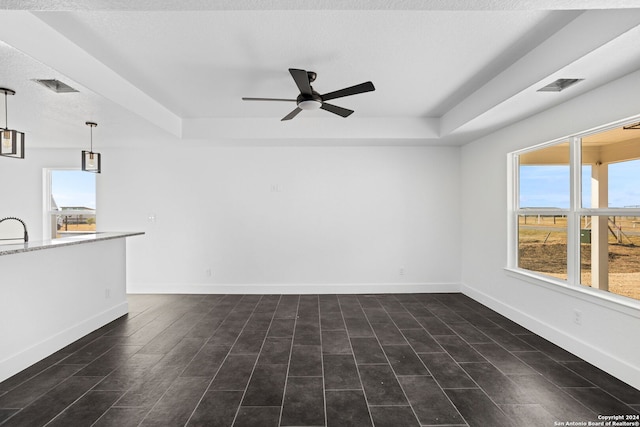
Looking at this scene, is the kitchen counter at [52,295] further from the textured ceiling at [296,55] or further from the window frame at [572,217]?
the window frame at [572,217]

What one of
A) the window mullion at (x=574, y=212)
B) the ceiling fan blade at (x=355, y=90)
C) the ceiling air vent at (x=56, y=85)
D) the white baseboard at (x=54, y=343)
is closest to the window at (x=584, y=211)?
the window mullion at (x=574, y=212)

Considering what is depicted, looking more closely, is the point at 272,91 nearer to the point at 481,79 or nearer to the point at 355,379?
the point at 481,79

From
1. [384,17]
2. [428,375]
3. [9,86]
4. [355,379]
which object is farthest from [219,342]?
[384,17]

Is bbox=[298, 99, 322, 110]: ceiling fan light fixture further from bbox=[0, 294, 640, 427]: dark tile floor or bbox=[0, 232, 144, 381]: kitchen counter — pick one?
bbox=[0, 232, 144, 381]: kitchen counter

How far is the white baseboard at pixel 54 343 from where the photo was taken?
237 centimetres

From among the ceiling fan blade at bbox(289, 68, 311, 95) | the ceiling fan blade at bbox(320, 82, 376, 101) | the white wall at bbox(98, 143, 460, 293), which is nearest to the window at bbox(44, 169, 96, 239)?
the white wall at bbox(98, 143, 460, 293)

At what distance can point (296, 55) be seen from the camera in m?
2.52

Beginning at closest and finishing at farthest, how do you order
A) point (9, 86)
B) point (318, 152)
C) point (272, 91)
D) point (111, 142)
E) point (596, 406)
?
1. point (596, 406)
2. point (9, 86)
3. point (272, 91)
4. point (111, 142)
5. point (318, 152)

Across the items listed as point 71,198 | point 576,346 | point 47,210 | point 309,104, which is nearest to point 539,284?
point 576,346

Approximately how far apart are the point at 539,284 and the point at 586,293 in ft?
1.84

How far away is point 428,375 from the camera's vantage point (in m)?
2.37

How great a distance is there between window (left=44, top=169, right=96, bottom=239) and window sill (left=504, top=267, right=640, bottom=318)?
6.45 m

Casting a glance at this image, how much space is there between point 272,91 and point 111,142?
293cm

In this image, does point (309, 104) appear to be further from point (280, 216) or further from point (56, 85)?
point (280, 216)
